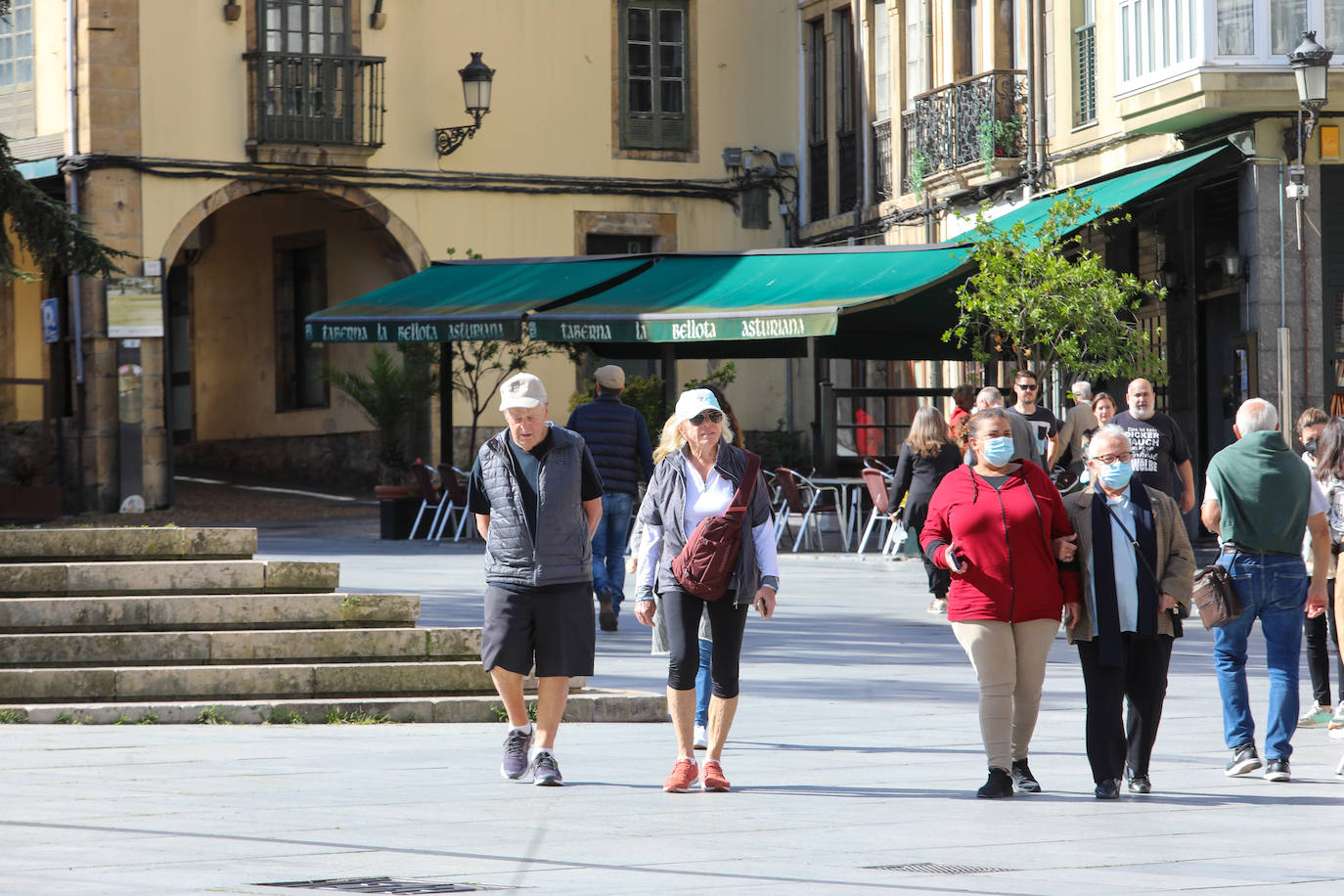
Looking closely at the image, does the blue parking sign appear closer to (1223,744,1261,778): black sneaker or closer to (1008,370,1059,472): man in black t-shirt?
(1008,370,1059,472): man in black t-shirt

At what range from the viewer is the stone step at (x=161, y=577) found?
428 inches

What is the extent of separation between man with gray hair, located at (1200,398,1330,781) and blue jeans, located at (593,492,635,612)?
5.48m

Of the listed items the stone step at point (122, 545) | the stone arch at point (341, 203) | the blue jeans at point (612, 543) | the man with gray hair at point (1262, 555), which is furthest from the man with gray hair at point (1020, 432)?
the stone arch at point (341, 203)

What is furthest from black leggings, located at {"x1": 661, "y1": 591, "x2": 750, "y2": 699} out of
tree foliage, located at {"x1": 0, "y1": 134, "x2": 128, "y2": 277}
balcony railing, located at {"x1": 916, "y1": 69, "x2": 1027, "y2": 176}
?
balcony railing, located at {"x1": 916, "y1": 69, "x2": 1027, "y2": 176}

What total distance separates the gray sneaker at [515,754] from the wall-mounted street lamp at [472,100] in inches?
840

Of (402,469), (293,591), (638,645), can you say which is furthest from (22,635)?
(402,469)

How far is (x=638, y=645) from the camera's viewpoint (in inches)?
540

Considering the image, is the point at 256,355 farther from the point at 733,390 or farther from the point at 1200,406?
the point at 1200,406

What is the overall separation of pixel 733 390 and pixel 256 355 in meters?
7.34

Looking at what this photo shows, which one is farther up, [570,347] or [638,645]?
[570,347]

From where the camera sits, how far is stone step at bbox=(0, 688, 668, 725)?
10.2 metres

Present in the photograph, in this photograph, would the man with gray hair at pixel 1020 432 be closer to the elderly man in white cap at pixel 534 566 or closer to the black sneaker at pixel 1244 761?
the black sneaker at pixel 1244 761

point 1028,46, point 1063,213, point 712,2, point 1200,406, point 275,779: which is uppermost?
point 712,2

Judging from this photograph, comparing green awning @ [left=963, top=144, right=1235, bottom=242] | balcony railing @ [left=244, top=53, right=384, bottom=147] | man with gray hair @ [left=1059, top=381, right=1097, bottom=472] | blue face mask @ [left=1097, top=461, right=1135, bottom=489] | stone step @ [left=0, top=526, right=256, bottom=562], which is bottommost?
stone step @ [left=0, top=526, right=256, bottom=562]
